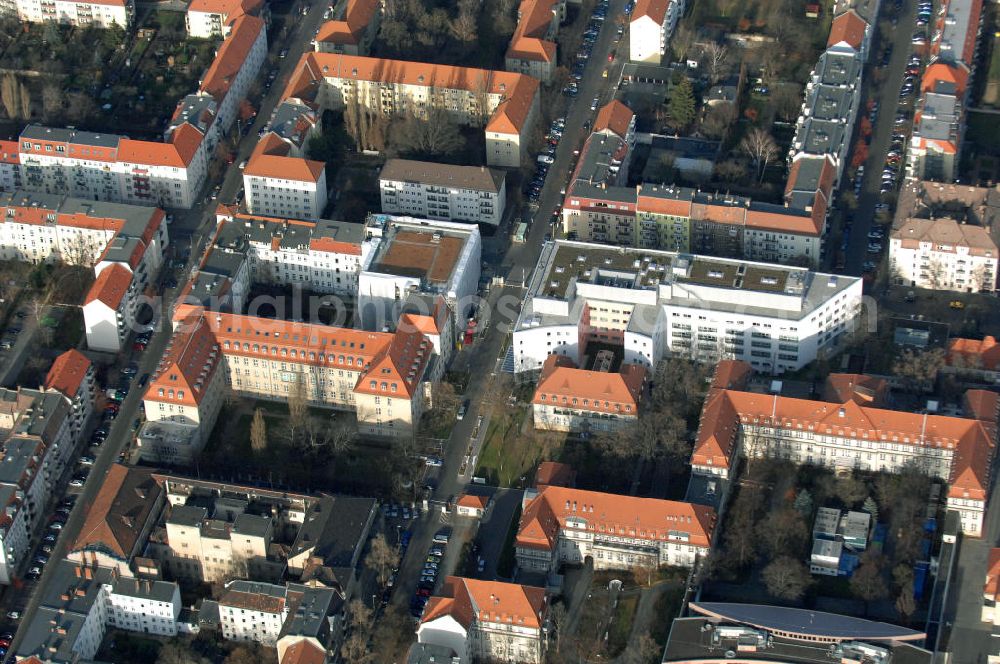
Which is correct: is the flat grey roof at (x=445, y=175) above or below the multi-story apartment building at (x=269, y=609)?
above

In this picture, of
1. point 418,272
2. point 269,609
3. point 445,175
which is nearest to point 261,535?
point 269,609

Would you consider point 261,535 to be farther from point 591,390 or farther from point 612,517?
point 591,390

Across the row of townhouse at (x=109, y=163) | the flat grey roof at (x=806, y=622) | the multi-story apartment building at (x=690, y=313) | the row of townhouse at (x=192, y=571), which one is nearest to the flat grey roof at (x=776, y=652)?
the flat grey roof at (x=806, y=622)

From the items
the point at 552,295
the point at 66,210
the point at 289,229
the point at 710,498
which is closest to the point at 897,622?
the point at 710,498

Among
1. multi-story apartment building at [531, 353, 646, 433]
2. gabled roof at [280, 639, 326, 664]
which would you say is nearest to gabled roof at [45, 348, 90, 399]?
gabled roof at [280, 639, 326, 664]

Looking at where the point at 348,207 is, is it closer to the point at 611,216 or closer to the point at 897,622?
the point at 611,216

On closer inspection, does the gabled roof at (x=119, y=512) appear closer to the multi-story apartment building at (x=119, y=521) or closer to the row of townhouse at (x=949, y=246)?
the multi-story apartment building at (x=119, y=521)
